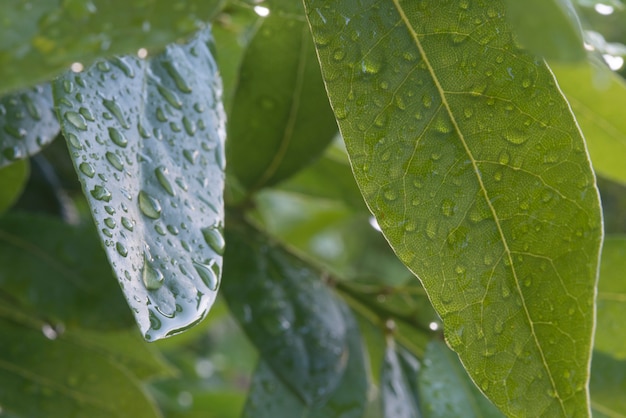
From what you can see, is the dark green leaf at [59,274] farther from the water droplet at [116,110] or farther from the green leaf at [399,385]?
the water droplet at [116,110]

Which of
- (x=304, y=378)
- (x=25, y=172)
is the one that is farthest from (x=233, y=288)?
(x=25, y=172)

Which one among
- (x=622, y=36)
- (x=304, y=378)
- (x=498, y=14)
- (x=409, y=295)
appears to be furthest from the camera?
(x=622, y=36)

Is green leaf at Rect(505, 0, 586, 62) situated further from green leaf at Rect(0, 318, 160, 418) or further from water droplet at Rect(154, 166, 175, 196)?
green leaf at Rect(0, 318, 160, 418)

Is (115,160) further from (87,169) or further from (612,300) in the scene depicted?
(612,300)

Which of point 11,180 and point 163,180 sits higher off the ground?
point 163,180

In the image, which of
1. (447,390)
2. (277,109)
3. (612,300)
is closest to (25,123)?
(277,109)

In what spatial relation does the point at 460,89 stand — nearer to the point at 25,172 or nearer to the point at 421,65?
the point at 421,65
